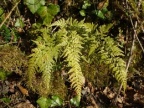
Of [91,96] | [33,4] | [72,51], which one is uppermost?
[33,4]

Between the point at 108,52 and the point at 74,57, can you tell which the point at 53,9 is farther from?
the point at 108,52

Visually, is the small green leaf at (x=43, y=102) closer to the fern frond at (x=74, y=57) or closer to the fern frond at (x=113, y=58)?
the fern frond at (x=74, y=57)

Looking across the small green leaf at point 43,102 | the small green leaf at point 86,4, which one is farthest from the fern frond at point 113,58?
the small green leaf at point 43,102

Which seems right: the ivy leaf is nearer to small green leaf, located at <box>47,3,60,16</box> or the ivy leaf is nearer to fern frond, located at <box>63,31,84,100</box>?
small green leaf, located at <box>47,3,60,16</box>

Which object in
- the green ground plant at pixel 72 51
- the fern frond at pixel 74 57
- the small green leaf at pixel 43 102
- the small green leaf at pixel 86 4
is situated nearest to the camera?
the fern frond at pixel 74 57

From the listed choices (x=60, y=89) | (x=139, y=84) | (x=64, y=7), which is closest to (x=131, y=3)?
(x=64, y=7)

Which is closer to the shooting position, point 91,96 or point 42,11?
point 42,11

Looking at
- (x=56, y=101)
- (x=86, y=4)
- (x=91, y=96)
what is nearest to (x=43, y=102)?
(x=56, y=101)

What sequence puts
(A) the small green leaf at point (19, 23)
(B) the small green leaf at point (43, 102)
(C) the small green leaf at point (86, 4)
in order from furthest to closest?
(C) the small green leaf at point (86, 4) → (A) the small green leaf at point (19, 23) → (B) the small green leaf at point (43, 102)

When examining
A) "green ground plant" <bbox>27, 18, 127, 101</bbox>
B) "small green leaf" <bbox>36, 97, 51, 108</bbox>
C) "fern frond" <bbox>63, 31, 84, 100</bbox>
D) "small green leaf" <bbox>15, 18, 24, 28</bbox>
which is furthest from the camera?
"small green leaf" <bbox>15, 18, 24, 28</bbox>

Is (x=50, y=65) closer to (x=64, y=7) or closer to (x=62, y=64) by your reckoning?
(x=62, y=64)

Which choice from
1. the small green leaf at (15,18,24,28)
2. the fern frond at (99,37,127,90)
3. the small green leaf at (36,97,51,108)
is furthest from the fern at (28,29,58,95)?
the fern frond at (99,37,127,90)
